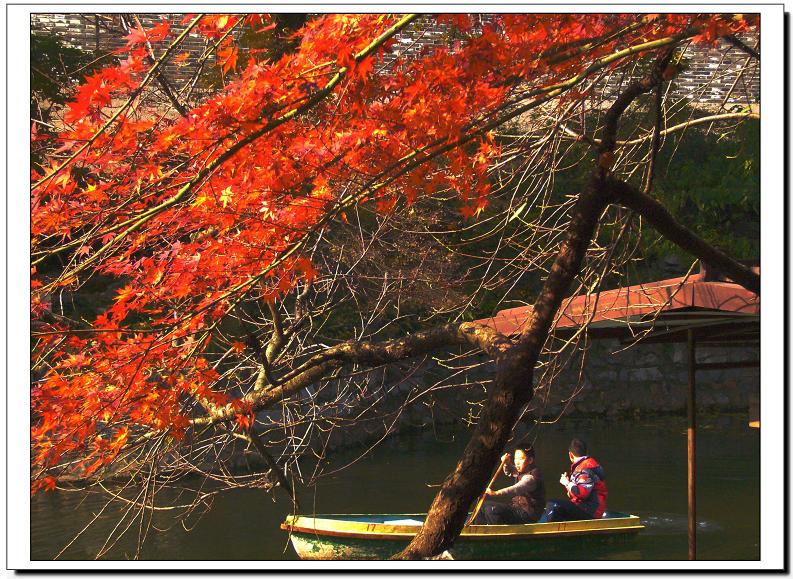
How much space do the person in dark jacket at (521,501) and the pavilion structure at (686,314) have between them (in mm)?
1730

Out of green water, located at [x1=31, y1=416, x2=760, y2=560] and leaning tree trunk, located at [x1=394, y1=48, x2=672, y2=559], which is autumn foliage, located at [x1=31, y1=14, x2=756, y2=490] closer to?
leaning tree trunk, located at [x1=394, y1=48, x2=672, y2=559]

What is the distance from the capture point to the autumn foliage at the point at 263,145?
Result: 3.44 m

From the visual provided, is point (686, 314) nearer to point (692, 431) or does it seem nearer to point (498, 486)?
point (692, 431)

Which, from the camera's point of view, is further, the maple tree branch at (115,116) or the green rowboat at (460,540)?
the green rowboat at (460,540)

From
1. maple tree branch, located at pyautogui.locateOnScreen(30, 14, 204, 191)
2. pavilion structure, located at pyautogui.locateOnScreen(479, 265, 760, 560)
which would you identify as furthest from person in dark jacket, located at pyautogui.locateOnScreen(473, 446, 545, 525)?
maple tree branch, located at pyautogui.locateOnScreen(30, 14, 204, 191)

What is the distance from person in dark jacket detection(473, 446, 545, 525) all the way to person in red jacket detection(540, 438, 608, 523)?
30cm

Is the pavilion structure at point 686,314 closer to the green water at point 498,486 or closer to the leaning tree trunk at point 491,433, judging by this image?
the leaning tree trunk at point 491,433

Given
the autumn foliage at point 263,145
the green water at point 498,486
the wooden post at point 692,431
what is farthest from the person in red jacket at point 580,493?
the autumn foliage at point 263,145

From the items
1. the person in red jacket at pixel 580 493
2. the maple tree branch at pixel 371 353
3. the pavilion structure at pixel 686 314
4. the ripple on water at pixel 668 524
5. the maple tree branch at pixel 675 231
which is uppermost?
the maple tree branch at pixel 675 231

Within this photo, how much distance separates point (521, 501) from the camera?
26.8 feet

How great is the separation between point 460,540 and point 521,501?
848mm

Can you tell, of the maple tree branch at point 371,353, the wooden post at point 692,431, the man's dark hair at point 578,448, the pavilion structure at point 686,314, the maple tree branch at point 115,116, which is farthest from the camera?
the man's dark hair at point 578,448
